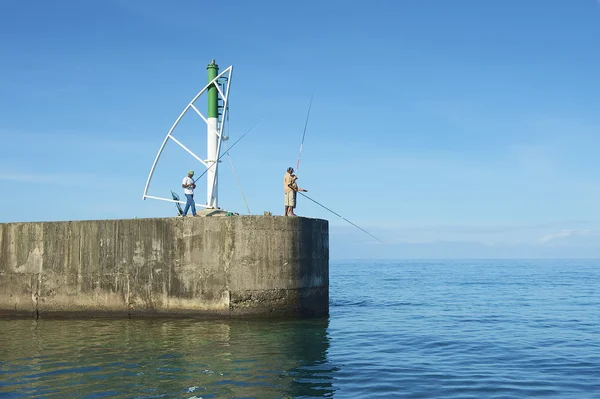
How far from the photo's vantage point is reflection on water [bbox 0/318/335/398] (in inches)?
384

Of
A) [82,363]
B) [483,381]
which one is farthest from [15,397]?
[483,381]

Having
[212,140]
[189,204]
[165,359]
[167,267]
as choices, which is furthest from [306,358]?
[212,140]

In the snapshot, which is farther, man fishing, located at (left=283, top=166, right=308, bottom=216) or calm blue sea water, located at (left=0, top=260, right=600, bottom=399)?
man fishing, located at (left=283, top=166, right=308, bottom=216)

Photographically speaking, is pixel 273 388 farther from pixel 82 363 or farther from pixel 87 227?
pixel 87 227

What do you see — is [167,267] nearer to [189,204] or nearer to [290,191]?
[189,204]

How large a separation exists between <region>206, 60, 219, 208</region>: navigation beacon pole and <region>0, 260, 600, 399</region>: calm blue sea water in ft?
18.0

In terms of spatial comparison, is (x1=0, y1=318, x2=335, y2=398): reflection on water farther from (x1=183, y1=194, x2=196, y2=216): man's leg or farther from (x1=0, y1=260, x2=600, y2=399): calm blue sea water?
(x1=183, y1=194, x2=196, y2=216): man's leg

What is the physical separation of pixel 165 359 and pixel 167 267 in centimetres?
524

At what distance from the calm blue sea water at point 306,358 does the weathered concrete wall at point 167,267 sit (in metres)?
0.62

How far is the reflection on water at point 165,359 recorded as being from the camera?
9750 mm

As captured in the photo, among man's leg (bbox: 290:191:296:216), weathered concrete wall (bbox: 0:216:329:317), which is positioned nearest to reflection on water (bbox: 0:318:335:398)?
weathered concrete wall (bbox: 0:216:329:317)

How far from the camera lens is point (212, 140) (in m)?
21.4

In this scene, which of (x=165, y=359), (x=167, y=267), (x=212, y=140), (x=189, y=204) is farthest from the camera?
(x=212, y=140)

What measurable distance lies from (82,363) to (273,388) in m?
4.20
